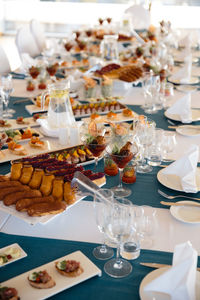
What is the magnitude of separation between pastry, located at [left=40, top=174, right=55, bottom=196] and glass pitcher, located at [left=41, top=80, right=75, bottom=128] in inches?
34.1

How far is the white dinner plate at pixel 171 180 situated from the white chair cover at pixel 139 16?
4.64 metres

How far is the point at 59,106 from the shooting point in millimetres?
2732

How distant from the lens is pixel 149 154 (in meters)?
2.41

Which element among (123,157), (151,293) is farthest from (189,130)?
(151,293)

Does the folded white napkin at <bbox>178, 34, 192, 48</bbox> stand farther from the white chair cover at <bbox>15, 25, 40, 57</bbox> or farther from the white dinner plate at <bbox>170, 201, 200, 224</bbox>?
the white dinner plate at <bbox>170, 201, 200, 224</bbox>

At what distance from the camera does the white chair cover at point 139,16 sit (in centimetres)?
632

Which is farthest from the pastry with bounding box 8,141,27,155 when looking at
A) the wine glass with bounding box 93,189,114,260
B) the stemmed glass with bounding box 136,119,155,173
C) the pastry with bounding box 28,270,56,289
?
the pastry with bounding box 28,270,56,289

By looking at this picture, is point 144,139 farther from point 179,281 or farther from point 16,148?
point 179,281

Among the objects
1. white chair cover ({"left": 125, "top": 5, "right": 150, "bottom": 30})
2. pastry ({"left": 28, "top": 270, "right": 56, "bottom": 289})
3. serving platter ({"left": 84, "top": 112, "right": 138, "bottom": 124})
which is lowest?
pastry ({"left": 28, "top": 270, "right": 56, "bottom": 289})

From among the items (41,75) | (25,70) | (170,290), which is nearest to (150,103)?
(41,75)

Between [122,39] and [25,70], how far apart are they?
1.82 m

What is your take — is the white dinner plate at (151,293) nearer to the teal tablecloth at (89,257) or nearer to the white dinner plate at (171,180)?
the teal tablecloth at (89,257)

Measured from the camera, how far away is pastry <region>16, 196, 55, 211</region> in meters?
1.79

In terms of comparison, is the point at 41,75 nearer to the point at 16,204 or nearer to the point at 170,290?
the point at 16,204
